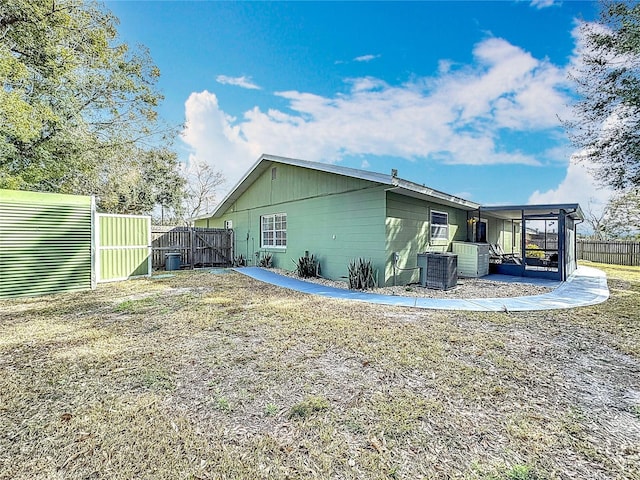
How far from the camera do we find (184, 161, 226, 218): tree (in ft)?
86.7

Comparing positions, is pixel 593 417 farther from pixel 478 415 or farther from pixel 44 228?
pixel 44 228

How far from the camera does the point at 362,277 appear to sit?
8000 mm

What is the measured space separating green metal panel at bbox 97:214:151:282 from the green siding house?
4.75 meters

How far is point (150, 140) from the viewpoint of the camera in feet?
42.4

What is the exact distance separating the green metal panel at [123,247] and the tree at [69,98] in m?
3.03

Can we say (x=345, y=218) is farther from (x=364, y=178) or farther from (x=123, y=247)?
(x=123, y=247)

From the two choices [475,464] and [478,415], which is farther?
[478,415]

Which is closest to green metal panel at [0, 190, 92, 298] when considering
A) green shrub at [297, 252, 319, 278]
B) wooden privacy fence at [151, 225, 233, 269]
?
wooden privacy fence at [151, 225, 233, 269]

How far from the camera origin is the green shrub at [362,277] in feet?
26.1

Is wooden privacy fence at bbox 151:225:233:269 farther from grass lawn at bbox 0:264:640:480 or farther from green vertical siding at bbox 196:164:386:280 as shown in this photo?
grass lawn at bbox 0:264:640:480

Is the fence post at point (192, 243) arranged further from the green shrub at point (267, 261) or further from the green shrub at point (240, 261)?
the green shrub at point (267, 261)

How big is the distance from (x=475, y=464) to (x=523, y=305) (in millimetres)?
5498

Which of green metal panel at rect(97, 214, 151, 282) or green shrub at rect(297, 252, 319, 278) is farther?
green shrub at rect(297, 252, 319, 278)

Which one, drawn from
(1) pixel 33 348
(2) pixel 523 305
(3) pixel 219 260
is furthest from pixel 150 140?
(2) pixel 523 305
